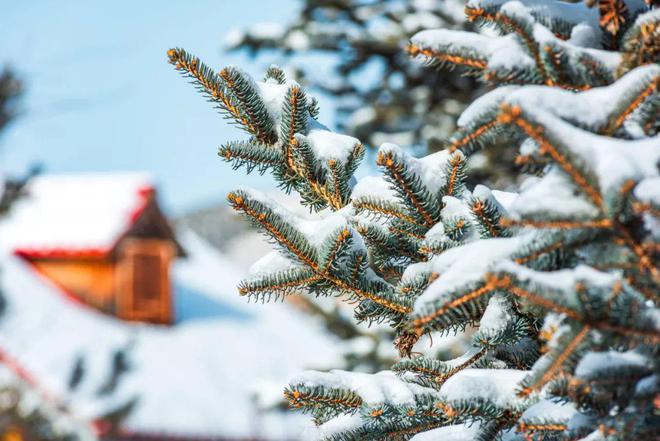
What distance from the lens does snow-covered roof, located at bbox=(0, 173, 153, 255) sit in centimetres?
1353

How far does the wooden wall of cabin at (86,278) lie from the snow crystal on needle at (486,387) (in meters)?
12.5

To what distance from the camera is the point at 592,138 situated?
136 centimetres

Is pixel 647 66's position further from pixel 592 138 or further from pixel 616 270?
pixel 616 270

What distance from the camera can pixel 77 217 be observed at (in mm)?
14039

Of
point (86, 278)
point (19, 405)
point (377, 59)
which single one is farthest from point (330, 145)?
point (86, 278)

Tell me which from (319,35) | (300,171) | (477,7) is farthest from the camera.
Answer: (319,35)

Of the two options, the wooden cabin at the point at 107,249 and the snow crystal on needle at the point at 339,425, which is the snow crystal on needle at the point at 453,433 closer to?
the snow crystal on needle at the point at 339,425

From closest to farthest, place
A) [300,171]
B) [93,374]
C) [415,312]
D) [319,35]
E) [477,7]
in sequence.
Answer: [415,312] → [477,7] → [300,171] → [319,35] → [93,374]

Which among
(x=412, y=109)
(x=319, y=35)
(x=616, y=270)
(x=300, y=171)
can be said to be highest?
(x=616, y=270)

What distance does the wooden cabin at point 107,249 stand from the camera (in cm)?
1353

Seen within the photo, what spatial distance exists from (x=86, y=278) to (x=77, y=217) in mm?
1049

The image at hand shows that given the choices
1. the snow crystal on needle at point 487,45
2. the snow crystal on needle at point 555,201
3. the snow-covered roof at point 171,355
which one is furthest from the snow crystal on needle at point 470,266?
the snow-covered roof at point 171,355

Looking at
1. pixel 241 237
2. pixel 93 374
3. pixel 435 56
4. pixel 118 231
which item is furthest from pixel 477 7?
pixel 241 237

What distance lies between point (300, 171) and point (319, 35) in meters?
5.00
